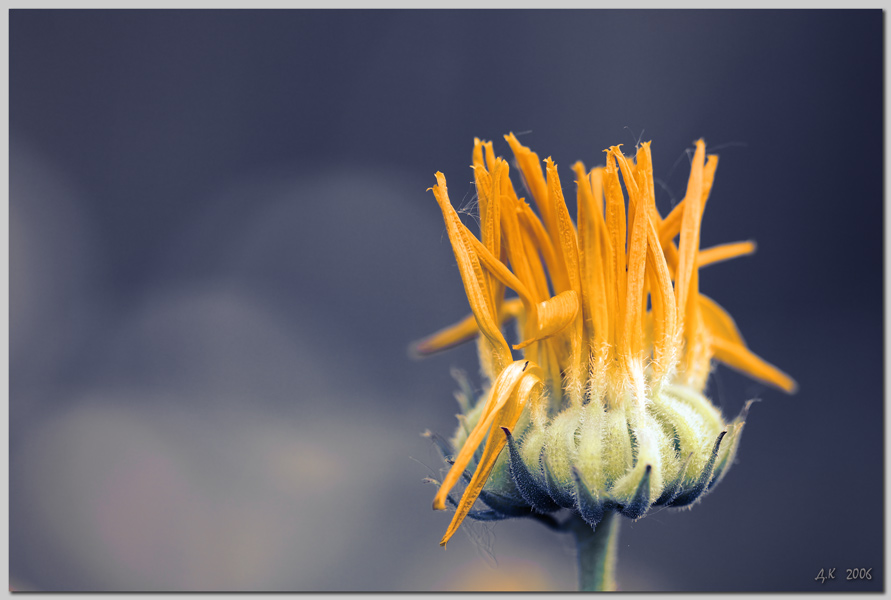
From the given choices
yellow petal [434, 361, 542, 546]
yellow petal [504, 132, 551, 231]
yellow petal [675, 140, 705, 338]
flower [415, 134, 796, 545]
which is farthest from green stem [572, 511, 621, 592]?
yellow petal [504, 132, 551, 231]

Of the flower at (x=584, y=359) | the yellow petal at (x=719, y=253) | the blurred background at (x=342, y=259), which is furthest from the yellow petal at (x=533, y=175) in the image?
the blurred background at (x=342, y=259)

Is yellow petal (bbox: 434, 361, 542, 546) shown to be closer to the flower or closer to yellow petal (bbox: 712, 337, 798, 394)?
the flower

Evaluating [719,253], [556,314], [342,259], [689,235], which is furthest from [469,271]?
[342,259]

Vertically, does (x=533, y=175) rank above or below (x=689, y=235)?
above

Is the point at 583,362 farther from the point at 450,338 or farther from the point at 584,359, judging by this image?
the point at 450,338

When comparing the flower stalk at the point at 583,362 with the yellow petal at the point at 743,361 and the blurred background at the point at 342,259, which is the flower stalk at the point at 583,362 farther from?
the blurred background at the point at 342,259

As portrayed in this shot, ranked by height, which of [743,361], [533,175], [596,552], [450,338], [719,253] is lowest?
[596,552]
